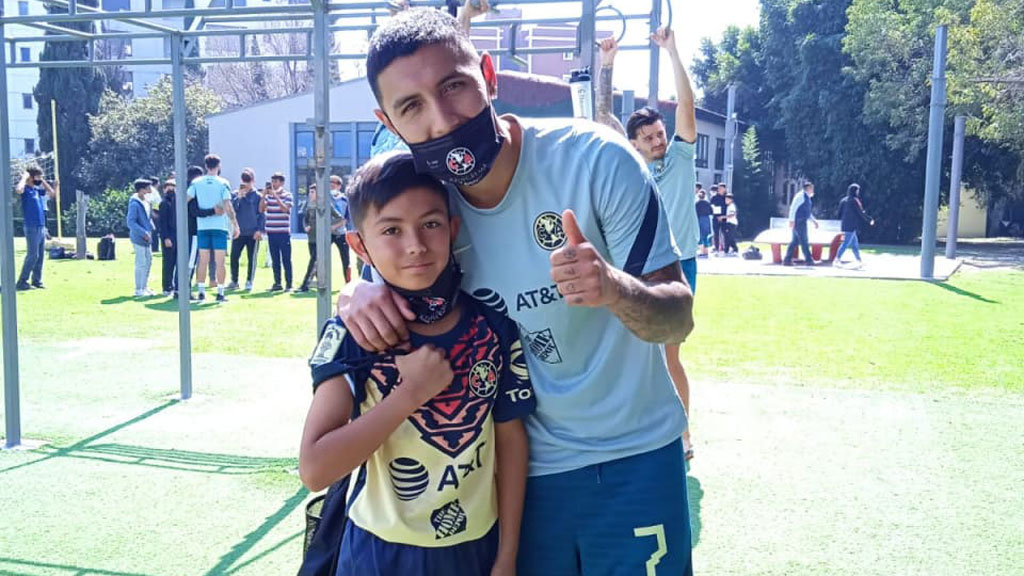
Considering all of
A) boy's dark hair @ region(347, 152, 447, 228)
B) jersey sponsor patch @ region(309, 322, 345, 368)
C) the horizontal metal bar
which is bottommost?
jersey sponsor patch @ region(309, 322, 345, 368)

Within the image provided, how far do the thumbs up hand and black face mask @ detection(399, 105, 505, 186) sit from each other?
1.18 ft

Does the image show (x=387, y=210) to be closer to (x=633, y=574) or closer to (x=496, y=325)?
(x=496, y=325)

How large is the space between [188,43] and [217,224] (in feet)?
22.8

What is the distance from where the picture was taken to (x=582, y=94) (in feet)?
12.5

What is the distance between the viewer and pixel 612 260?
202cm

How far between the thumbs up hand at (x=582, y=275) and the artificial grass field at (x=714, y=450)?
104 inches

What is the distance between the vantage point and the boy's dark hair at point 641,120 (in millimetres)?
5414

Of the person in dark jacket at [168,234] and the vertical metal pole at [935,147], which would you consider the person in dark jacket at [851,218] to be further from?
the person in dark jacket at [168,234]

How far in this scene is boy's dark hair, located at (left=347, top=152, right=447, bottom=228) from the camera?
2.01 meters

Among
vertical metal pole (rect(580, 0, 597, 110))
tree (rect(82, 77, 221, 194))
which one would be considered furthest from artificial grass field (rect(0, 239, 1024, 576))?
tree (rect(82, 77, 221, 194))

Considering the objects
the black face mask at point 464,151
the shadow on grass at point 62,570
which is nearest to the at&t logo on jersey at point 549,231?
the black face mask at point 464,151

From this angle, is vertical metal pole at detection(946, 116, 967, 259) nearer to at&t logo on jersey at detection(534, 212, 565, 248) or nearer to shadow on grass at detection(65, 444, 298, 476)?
shadow on grass at detection(65, 444, 298, 476)

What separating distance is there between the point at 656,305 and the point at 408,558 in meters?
0.84

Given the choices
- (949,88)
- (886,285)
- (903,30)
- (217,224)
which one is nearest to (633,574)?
(217,224)
